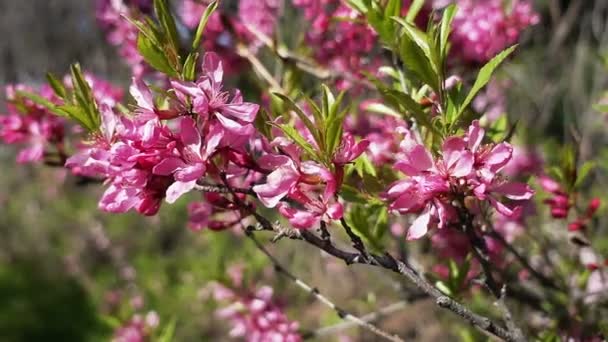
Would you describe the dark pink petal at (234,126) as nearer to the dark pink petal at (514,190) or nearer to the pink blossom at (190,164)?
the pink blossom at (190,164)

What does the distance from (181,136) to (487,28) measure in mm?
1366

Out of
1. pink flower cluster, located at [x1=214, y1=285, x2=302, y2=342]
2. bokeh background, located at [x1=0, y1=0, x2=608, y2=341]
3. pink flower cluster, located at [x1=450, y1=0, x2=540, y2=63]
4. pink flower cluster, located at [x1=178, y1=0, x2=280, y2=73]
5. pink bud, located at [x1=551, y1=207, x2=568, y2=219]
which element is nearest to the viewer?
pink bud, located at [x1=551, y1=207, x2=568, y2=219]

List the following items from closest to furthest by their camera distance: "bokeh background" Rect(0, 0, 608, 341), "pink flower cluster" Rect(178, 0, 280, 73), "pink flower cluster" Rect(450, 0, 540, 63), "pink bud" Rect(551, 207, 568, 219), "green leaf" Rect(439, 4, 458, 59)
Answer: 1. "green leaf" Rect(439, 4, 458, 59)
2. "pink bud" Rect(551, 207, 568, 219)
3. "pink flower cluster" Rect(450, 0, 540, 63)
4. "pink flower cluster" Rect(178, 0, 280, 73)
5. "bokeh background" Rect(0, 0, 608, 341)

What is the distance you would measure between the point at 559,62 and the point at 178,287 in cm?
401

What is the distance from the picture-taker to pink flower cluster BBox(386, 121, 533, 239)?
3.23ft

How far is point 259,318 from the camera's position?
1.98 m

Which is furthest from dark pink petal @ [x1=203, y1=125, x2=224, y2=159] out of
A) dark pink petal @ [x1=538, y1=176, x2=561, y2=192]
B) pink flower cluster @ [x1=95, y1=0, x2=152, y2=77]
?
pink flower cluster @ [x1=95, y1=0, x2=152, y2=77]

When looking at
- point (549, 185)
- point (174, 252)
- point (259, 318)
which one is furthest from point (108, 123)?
point (174, 252)

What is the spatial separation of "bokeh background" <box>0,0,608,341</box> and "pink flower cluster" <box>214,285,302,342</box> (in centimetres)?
16

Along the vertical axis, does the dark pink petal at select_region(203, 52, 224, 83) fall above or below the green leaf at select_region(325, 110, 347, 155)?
above

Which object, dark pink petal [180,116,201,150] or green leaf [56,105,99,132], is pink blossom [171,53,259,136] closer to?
dark pink petal [180,116,201,150]

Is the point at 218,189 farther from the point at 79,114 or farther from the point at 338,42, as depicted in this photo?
the point at 338,42

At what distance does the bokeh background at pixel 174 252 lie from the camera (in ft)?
12.8

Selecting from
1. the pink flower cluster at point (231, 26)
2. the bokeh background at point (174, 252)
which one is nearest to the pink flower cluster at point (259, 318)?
the bokeh background at point (174, 252)
